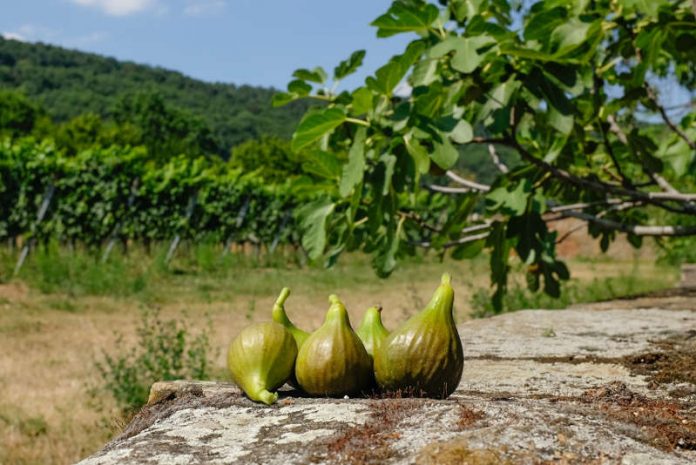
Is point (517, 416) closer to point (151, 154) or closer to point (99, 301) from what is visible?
point (99, 301)

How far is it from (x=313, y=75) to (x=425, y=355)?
2.33 meters

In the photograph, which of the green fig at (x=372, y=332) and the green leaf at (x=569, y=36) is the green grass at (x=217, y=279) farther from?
the green fig at (x=372, y=332)

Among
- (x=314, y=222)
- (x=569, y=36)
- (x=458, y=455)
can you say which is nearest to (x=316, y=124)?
(x=314, y=222)

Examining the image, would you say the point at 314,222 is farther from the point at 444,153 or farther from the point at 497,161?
the point at 497,161

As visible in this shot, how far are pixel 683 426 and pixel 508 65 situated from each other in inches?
74.7

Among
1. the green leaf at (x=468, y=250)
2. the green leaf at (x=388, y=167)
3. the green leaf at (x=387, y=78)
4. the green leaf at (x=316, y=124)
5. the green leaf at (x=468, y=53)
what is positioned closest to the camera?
the green leaf at (x=316, y=124)

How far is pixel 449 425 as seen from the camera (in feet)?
4.34

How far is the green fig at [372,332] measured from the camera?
1.77 metres

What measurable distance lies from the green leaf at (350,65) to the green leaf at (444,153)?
3.14 ft

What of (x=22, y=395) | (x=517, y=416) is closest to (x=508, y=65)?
(x=517, y=416)

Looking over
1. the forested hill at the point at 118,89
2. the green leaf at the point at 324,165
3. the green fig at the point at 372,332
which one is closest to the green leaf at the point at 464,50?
the green leaf at the point at 324,165

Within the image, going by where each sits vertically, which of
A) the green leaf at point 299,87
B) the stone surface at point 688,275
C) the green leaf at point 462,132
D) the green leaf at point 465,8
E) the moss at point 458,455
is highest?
the green leaf at point 465,8

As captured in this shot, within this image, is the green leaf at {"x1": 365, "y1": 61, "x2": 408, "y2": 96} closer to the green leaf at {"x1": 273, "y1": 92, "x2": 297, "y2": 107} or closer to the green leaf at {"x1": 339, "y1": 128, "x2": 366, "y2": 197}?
the green leaf at {"x1": 339, "y1": 128, "x2": 366, "y2": 197}

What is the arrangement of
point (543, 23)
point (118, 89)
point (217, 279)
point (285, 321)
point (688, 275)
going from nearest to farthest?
point (285, 321) → point (543, 23) → point (688, 275) → point (217, 279) → point (118, 89)
